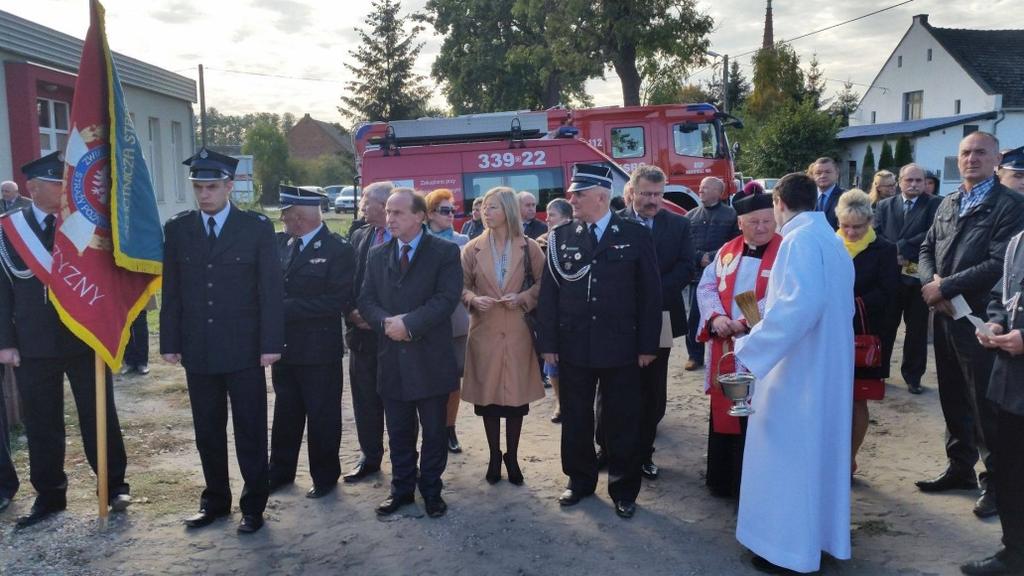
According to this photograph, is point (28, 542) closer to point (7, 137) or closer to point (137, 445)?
point (137, 445)

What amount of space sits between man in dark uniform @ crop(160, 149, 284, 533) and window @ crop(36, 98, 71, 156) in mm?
11940

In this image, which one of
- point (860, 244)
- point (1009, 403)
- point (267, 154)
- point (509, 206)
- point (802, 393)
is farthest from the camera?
point (267, 154)

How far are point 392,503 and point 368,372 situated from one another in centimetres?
103

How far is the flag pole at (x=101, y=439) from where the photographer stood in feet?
15.7

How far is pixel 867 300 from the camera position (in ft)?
17.4

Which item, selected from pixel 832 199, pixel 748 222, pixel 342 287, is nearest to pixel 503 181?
pixel 832 199

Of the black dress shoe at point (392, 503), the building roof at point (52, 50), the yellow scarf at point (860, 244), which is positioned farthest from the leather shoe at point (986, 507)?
the building roof at point (52, 50)

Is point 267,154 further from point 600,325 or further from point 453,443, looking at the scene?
point 600,325

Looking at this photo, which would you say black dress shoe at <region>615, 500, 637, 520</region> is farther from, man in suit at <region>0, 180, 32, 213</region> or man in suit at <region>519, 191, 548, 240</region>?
man in suit at <region>0, 180, 32, 213</region>

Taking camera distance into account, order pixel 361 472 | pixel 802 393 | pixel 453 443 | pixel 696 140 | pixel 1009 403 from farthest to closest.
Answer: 1. pixel 696 140
2. pixel 453 443
3. pixel 361 472
4. pixel 802 393
5. pixel 1009 403

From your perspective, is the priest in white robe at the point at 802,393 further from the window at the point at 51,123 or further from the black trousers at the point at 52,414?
the window at the point at 51,123

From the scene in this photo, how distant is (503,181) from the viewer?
11703 mm

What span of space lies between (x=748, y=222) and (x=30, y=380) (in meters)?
4.21

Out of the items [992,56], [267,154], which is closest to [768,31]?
[992,56]
